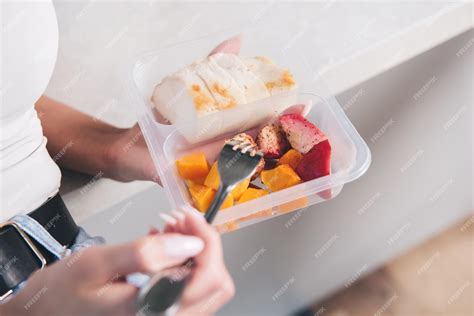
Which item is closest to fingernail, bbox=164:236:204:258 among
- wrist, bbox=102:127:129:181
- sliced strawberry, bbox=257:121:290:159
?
sliced strawberry, bbox=257:121:290:159

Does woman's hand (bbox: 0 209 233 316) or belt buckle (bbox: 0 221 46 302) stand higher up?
woman's hand (bbox: 0 209 233 316)

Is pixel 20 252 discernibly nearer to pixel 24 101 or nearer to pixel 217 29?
pixel 24 101

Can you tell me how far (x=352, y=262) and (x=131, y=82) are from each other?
79 cm

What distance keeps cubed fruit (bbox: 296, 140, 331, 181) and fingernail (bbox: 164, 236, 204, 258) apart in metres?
0.24

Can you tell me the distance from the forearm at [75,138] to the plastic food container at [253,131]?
113 mm

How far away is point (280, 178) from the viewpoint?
2.27 ft

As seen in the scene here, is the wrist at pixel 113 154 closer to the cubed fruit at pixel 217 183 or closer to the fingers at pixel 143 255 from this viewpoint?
the cubed fruit at pixel 217 183

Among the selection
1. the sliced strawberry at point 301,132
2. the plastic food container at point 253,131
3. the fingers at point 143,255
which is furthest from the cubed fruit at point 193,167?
the fingers at point 143,255

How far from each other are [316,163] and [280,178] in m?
0.05

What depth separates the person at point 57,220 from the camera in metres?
0.49

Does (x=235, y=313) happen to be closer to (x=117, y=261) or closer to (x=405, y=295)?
(x=405, y=295)

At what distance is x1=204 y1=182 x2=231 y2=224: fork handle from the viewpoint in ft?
1.91

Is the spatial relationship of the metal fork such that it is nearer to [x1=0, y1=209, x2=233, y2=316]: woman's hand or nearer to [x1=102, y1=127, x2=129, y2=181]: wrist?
[x1=0, y1=209, x2=233, y2=316]: woman's hand

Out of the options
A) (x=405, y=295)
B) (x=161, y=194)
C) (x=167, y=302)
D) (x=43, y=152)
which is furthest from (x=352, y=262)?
(x=167, y=302)
